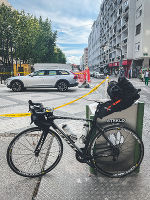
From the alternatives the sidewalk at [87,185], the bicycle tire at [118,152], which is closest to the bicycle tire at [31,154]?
the sidewalk at [87,185]

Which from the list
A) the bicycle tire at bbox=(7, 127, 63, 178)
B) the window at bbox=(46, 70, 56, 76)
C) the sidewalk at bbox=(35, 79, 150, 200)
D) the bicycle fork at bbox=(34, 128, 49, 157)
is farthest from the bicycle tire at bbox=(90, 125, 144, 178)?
the window at bbox=(46, 70, 56, 76)

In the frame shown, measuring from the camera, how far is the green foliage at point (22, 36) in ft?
89.9

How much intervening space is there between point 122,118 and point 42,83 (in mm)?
10932

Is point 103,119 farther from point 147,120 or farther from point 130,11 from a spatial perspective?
point 130,11

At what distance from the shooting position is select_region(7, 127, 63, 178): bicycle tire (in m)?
2.37

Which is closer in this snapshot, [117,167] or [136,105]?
[136,105]

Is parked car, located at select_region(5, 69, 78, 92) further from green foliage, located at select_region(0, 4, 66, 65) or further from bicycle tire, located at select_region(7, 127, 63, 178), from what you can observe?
green foliage, located at select_region(0, 4, 66, 65)

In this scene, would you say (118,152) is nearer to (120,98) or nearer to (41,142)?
(120,98)

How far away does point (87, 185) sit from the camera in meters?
2.35

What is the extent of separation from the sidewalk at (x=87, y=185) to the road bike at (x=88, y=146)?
0.41 feet

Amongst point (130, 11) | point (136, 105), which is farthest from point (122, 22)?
point (136, 105)

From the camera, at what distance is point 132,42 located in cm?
3728

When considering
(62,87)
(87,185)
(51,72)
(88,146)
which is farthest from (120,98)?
(51,72)

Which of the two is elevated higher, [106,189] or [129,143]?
[129,143]
